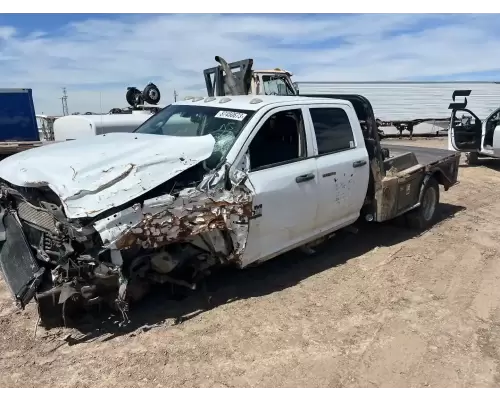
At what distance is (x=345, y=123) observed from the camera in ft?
18.4

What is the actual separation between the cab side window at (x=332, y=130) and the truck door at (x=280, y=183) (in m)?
0.22

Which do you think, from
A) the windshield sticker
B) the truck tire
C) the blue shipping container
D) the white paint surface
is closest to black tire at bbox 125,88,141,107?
the white paint surface

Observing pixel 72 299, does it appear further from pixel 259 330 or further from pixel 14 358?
pixel 259 330

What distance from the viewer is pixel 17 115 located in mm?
12531

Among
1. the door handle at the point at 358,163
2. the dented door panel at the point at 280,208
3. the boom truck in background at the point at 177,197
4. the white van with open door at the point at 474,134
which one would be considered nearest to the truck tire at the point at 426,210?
the boom truck in background at the point at 177,197

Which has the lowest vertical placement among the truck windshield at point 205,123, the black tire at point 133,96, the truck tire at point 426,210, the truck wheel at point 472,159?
the truck wheel at point 472,159

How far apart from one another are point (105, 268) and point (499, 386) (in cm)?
299

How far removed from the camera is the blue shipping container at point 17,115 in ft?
40.7

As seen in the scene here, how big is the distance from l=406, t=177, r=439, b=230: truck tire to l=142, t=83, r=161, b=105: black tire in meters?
9.47

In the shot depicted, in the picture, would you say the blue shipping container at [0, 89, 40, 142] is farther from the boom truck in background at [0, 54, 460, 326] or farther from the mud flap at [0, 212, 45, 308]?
the mud flap at [0, 212, 45, 308]

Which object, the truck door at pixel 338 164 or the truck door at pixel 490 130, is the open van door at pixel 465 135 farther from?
the truck door at pixel 338 164

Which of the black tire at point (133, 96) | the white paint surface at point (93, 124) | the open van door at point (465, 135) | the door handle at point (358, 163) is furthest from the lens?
the black tire at point (133, 96)

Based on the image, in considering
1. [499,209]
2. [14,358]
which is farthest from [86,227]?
[499,209]

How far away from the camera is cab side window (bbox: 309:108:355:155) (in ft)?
16.9
